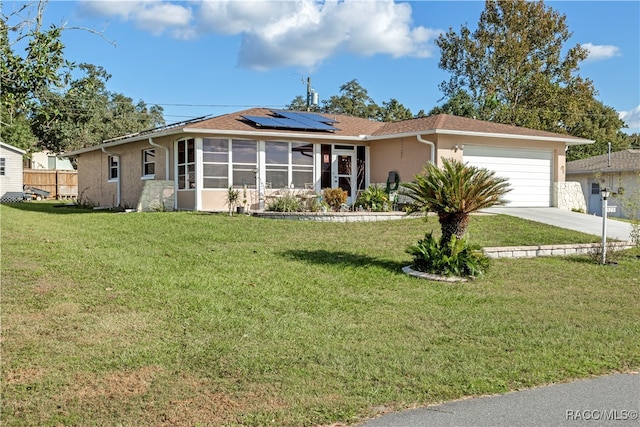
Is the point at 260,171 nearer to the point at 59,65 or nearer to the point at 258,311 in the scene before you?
the point at 258,311

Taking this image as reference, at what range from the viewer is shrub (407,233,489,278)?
941 centimetres

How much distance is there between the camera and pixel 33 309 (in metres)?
6.19

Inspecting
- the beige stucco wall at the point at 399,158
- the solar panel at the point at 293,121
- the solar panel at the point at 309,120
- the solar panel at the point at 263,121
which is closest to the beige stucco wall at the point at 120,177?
the solar panel at the point at 263,121

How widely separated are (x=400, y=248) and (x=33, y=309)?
25.2 ft

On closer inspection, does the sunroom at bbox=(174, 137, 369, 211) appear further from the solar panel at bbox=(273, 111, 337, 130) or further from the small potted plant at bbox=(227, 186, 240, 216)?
the solar panel at bbox=(273, 111, 337, 130)

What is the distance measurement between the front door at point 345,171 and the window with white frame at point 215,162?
4.05 meters

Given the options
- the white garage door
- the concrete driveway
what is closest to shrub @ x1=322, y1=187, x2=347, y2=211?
the white garage door

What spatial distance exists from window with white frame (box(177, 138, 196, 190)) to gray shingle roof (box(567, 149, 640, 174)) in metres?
20.6

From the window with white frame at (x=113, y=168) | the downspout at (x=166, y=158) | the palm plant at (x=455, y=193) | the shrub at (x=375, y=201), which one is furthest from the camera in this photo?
the window with white frame at (x=113, y=168)

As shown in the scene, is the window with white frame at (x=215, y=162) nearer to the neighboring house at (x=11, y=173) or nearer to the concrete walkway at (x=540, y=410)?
the concrete walkway at (x=540, y=410)

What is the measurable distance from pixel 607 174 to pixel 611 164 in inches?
51.1

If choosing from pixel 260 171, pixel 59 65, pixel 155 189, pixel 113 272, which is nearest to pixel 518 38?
pixel 260 171

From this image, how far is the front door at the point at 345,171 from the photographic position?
797 inches

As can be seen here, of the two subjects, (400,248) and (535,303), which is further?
(400,248)
